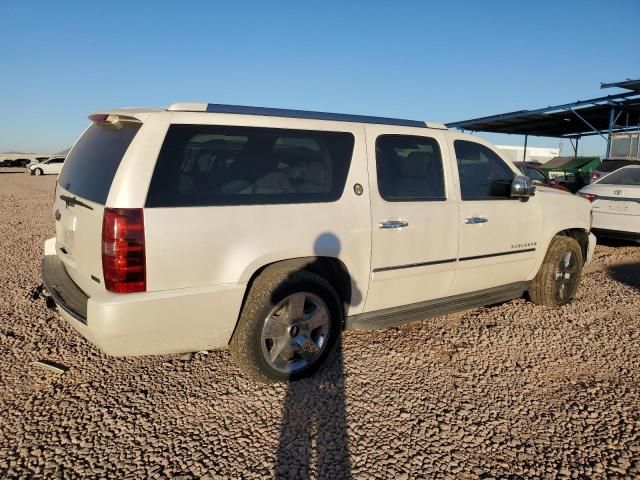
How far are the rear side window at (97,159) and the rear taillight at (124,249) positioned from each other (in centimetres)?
22

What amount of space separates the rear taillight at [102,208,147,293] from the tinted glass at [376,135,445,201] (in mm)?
1757

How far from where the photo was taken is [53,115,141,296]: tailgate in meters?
2.82

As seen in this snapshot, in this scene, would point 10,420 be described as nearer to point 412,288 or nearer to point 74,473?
point 74,473

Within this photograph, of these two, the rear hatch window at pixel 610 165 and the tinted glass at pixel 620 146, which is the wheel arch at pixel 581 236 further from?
the tinted glass at pixel 620 146

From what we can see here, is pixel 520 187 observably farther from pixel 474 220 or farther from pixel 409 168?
pixel 409 168

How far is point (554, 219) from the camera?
4801 millimetres

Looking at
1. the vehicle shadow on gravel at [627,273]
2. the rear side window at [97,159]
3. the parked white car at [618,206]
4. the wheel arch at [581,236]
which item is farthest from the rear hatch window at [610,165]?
the rear side window at [97,159]

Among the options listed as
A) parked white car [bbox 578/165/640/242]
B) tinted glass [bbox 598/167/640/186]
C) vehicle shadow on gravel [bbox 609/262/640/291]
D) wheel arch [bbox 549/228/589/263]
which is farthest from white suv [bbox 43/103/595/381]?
tinted glass [bbox 598/167/640/186]

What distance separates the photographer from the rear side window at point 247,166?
2814 millimetres

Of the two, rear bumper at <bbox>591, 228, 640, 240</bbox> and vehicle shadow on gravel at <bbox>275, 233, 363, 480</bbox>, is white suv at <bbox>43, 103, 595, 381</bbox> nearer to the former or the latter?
vehicle shadow on gravel at <bbox>275, 233, 363, 480</bbox>

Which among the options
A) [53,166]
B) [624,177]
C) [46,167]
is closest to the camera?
[624,177]

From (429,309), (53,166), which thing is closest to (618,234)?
(429,309)

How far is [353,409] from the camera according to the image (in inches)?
120

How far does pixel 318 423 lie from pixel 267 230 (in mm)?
1227
